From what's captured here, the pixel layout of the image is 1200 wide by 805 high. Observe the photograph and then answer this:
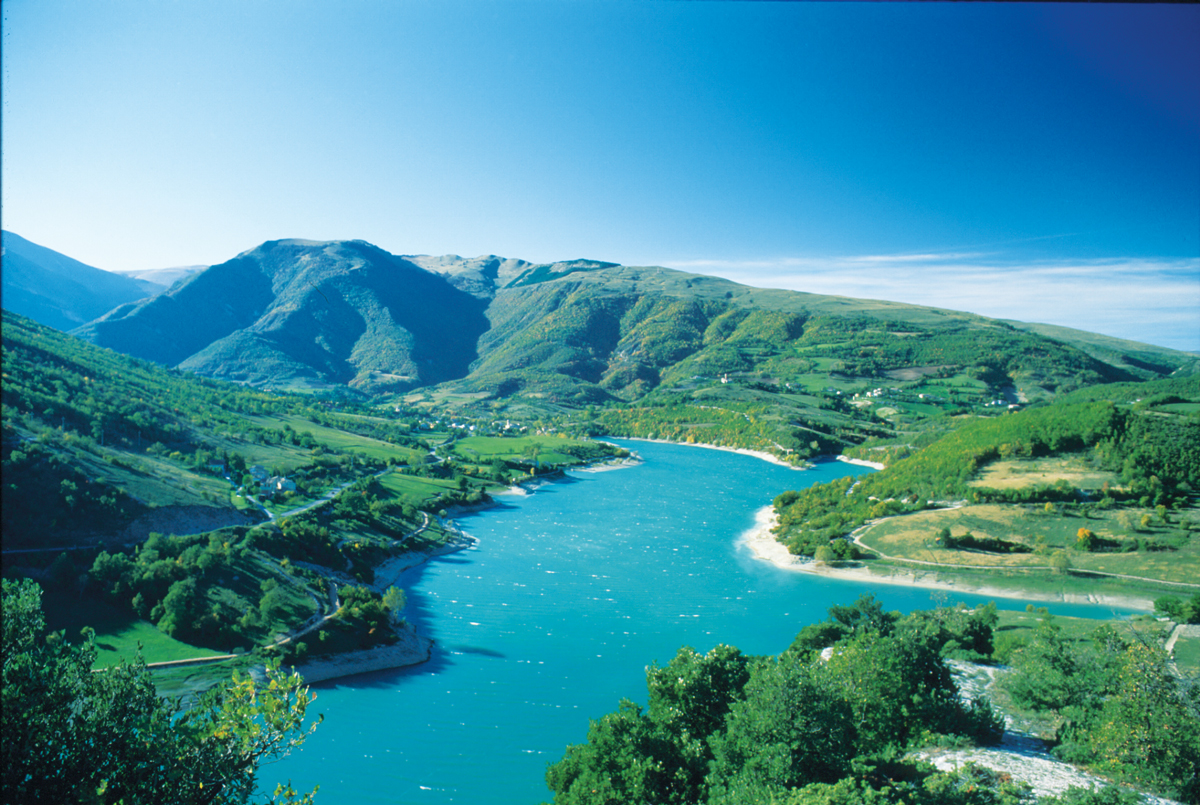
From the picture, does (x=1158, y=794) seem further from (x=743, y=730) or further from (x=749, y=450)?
(x=749, y=450)

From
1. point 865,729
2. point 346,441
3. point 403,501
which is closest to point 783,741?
point 865,729

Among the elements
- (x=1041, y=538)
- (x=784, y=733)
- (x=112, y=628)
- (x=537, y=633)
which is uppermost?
(x=784, y=733)

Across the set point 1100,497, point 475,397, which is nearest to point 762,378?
point 475,397

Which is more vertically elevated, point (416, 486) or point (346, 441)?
point (346, 441)

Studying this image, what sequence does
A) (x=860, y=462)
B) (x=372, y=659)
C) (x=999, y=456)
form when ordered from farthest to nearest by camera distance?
(x=860, y=462) → (x=999, y=456) → (x=372, y=659)

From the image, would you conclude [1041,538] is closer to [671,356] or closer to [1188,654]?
[1188,654]

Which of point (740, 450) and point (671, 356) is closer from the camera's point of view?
point (740, 450)

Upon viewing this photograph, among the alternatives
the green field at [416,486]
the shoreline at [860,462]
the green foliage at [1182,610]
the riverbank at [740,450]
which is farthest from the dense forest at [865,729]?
the riverbank at [740,450]
